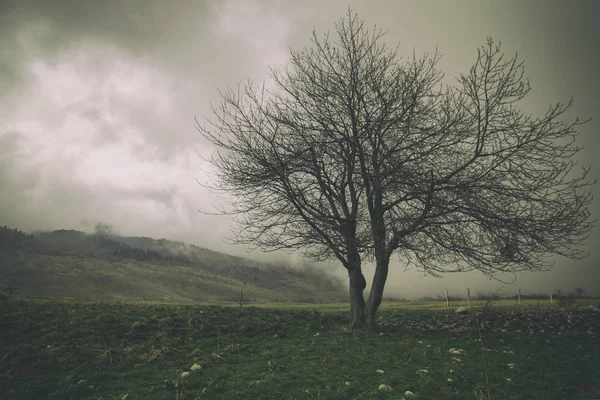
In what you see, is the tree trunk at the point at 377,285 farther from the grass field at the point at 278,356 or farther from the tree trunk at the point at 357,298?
the grass field at the point at 278,356

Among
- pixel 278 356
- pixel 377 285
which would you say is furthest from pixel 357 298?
pixel 278 356

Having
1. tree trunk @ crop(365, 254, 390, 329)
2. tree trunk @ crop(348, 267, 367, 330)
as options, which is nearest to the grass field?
tree trunk @ crop(348, 267, 367, 330)

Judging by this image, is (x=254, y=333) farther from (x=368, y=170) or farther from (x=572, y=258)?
(x=572, y=258)

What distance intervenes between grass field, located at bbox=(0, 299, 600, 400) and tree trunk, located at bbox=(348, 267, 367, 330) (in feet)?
3.27

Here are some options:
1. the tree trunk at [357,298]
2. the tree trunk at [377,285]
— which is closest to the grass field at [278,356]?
the tree trunk at [357,298]

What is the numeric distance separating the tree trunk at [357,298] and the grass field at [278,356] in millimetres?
998

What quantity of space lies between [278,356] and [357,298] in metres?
5.84

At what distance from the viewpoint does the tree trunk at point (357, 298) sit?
1588cm

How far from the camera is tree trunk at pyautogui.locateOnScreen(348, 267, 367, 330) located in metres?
15.9

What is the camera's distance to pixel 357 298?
15.9m

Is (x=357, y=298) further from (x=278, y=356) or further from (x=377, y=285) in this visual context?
(x=278, y=356)

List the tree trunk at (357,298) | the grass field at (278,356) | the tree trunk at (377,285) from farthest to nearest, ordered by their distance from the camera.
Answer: the tree trunk at (357,298), the tree trunk at (377,285), the grass field at (278,356)

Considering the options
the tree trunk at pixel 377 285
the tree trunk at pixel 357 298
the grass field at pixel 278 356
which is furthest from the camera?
the tree trunk at pixel 357 298

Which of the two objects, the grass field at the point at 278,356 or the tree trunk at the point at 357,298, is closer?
the grass field at the point at 278,356
